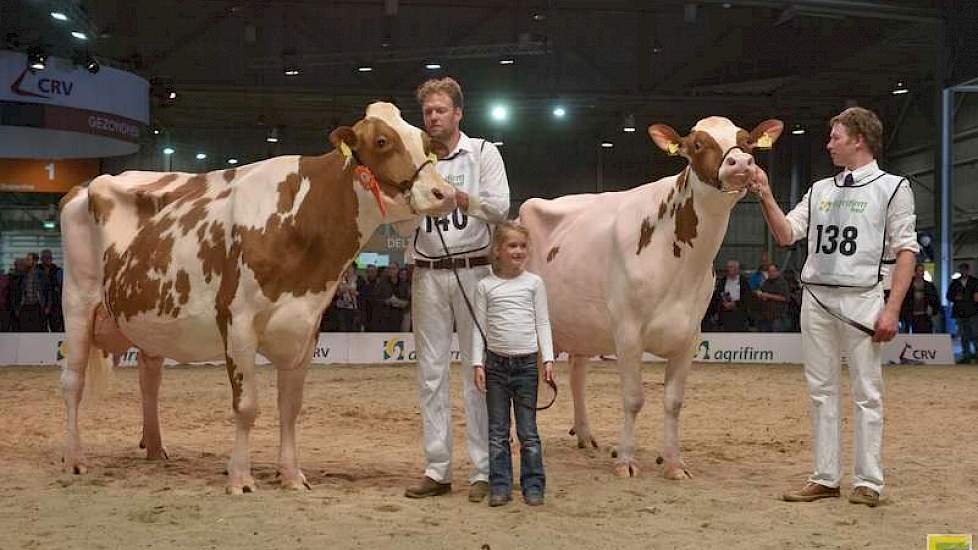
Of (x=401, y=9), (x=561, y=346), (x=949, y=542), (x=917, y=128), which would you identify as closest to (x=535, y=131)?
(x=401, y=9)

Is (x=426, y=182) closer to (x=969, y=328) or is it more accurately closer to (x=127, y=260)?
(x=127, y=260)

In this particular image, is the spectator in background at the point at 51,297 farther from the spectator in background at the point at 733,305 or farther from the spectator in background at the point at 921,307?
the spectator in background at the point at 921,307

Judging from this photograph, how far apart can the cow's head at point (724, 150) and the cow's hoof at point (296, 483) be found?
2.96 meters

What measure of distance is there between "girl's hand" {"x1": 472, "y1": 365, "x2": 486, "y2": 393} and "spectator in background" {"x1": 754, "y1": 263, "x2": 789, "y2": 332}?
1335cm

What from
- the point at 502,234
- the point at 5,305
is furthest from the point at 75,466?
the point at 5,305

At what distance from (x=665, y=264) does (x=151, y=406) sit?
11.7ft

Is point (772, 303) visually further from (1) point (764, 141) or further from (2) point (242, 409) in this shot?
(2) point (242, 409)

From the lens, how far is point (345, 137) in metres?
5.52

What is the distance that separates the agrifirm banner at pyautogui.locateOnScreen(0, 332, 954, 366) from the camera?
1589 centimetres

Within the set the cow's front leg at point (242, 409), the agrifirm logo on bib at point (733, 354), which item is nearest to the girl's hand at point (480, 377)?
the cow's front leg at point (242, 409)

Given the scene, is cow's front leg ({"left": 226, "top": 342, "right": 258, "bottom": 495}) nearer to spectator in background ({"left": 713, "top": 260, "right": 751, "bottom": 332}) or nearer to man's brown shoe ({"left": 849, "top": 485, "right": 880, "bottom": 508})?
man's brown shoe ({"left": 849, "top": 485, "right": 880, "bottom": 508})

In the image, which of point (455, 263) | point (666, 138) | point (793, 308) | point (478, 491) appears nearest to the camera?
point (478, 491)

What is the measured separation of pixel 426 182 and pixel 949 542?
2991 mm

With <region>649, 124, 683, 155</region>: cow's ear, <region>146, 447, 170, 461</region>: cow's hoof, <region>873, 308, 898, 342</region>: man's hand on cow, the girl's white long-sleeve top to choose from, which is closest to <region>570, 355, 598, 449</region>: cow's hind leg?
<region>649, 124, 683, 155</region>: cow's ear
